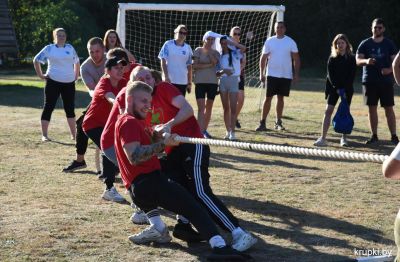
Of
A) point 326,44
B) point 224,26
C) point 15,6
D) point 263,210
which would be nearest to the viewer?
point 263,210

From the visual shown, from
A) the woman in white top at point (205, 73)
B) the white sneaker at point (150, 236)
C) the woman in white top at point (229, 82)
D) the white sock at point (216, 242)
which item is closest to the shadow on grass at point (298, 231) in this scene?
the white sock at point (216, 242)

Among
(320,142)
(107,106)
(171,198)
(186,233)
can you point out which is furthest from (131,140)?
(320,142)

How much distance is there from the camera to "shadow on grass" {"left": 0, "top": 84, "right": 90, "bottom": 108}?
717 inches

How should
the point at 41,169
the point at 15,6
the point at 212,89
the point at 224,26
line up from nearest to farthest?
the point at 41,169 < the point at 212,89 < the point at 224,26 < the point at 15,6

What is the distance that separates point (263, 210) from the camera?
725cm

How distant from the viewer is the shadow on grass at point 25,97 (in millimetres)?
18203

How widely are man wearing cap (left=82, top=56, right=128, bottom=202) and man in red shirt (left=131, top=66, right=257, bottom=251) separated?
44.6 inches

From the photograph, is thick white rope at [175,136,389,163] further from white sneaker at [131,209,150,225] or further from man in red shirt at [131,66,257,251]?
white sneaker at [131,209,150,225]

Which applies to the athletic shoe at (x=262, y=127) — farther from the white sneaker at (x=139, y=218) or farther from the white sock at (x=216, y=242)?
the white sock at (x=216, y=242)

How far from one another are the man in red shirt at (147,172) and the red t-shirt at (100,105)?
69.7 inches

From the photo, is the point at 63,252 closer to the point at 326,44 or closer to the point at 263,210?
the point at 263,210

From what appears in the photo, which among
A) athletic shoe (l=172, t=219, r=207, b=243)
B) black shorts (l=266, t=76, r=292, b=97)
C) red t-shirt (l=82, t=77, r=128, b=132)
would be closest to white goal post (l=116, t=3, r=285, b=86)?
black shorts (l=266, t=76, r=292, b=97)

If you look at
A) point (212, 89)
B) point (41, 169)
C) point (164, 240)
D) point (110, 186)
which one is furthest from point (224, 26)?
point (164, 240)

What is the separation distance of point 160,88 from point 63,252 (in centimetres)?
160
